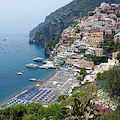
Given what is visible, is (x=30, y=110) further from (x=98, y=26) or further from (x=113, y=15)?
(x=113, y=15)

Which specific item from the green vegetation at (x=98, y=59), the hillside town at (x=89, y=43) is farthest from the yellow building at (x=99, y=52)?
the green vegetation at (x=98, y=59)

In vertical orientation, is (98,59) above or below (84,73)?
above

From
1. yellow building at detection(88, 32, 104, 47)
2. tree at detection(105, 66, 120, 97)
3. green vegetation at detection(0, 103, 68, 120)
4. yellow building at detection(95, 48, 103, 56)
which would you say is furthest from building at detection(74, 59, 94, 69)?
green vegetation at detection(0, 103, 68, 120)

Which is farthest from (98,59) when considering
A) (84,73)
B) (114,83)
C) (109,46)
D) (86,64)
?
(114,83)

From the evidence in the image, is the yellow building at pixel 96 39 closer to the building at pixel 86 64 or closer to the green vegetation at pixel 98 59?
the green vegetation at pixel 98 59

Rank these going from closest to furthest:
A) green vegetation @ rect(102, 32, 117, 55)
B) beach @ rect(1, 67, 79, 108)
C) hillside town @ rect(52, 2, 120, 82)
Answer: beach @ rect(1, 67, 79, 108), hillside town @ rect(52, 2, 120, 82), green vegetation @ rect(102, 32, 117, 55)

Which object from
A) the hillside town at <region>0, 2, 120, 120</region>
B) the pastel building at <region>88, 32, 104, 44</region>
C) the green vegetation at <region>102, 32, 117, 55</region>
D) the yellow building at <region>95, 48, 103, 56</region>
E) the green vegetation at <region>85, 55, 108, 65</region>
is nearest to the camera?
the hillside town at <region>0, 2, 120, 120</region>

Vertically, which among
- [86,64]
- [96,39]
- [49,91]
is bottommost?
[49,91]

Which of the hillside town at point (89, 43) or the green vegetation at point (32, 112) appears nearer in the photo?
the green vegetation at point (32, 112)

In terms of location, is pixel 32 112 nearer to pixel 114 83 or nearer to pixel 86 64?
pixel 114 83

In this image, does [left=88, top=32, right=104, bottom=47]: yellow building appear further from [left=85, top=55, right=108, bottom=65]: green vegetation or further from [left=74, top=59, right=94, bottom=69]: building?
[left=74, top=59, right=94, bottom=69]: building

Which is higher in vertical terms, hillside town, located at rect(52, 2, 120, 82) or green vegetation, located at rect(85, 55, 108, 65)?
hillside town, located at rect(52, 2, 120, 82)

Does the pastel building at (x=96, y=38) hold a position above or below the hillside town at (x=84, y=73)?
above
